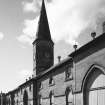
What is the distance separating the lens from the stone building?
15.2 metres

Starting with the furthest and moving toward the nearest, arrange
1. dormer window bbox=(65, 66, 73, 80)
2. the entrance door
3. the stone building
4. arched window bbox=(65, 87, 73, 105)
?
dormer window bbox=(65, 66, 73, 80) < arched window bbox=(65, 87, 73, 105) < the stone building < the entrance door

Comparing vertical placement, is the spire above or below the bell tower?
above

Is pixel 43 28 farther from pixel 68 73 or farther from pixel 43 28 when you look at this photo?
pixel 68 73

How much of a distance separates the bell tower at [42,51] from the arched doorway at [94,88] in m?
21.1

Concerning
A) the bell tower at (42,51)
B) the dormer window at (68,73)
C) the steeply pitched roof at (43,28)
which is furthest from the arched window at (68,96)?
the steeply pitched roof at (43,28)

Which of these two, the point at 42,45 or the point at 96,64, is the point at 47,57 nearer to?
the point at 42,45

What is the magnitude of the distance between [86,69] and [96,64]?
4.83 feet

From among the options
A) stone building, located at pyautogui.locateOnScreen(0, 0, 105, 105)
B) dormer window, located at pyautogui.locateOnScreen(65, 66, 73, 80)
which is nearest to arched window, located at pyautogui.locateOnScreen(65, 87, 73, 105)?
stone building, located at pyautogui.locateOnScreen(0, 0, 105, 105)

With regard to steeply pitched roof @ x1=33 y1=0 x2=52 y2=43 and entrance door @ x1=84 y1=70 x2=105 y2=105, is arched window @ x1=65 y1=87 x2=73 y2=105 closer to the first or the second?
entrance door @ x1=84 y1=70 x2=105 y2=105

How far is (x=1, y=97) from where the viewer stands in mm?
83125

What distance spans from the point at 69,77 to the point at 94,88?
5.45 meters

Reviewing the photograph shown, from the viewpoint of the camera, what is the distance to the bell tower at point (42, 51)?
37.3 meters

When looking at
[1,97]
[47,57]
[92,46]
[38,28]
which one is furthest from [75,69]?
[1,97]

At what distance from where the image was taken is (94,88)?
1569 centimetres
